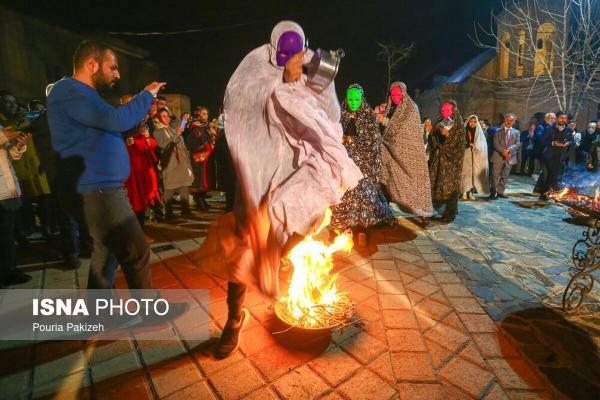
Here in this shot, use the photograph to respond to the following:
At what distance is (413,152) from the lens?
5637 mm

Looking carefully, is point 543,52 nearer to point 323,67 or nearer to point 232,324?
point 323,67

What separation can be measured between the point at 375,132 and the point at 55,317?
14.2ft

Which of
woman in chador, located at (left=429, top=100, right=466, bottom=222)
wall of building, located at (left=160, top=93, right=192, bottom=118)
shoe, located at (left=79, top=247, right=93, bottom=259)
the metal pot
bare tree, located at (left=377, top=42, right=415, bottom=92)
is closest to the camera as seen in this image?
the metal pot

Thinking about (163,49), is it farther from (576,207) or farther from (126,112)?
(576,207)

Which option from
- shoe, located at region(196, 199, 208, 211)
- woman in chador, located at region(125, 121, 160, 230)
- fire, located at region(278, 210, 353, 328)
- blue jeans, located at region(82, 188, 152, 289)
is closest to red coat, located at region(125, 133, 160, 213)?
woman in chador, located at region(125, 121, 160, 230)

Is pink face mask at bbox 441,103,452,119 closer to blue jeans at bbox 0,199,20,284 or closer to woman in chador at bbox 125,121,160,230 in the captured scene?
woman in chador at bbox 125,121,160,230

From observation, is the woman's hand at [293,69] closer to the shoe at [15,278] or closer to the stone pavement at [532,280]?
A: the stone pavement at [532,280]

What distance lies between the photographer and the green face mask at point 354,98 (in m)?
4.83

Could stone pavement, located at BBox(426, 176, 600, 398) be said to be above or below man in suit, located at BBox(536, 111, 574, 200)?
below

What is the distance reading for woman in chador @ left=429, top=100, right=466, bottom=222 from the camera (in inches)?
254

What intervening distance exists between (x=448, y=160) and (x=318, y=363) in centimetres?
524

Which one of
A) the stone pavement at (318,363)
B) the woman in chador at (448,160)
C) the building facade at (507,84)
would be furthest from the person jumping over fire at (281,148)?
the building facade at (507,84)

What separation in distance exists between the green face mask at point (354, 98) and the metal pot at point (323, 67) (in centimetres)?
287

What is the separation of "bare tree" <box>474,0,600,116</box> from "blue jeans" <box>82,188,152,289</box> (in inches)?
725
